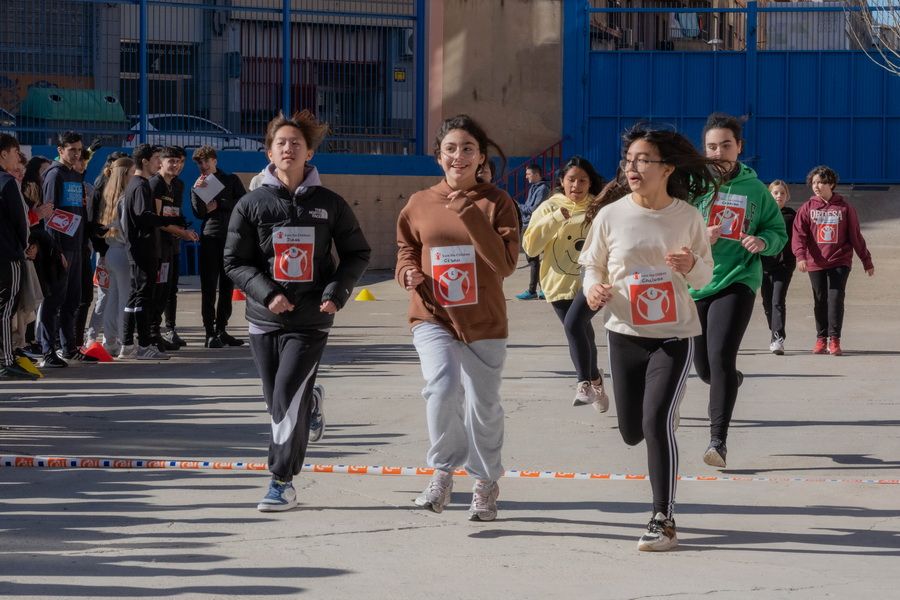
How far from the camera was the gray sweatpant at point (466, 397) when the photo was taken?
6574mm

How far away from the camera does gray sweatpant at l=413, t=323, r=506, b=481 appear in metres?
6.57

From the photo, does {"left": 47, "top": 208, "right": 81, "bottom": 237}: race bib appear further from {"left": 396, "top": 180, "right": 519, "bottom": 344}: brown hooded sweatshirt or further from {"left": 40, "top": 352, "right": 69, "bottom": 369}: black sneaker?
{"left": 396, "top": 180, "right": 519, "bottom": 344}: brown hooded sweatshirt

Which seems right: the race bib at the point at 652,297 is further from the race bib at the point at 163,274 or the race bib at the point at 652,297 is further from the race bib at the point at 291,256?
the race bib at the point at 163,274

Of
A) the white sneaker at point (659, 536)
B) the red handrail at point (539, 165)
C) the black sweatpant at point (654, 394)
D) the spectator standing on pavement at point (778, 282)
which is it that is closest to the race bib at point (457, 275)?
the black sweatpant at point (654, 394)

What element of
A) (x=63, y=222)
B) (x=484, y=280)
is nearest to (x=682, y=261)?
(x=484, y=280)

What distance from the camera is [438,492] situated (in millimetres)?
6645

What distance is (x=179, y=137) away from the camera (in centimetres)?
2392

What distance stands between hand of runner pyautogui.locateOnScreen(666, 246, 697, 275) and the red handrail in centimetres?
2052

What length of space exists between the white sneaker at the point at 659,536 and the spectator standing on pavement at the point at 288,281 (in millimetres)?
1692

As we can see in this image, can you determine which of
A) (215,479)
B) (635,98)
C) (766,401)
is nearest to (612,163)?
(635,98)

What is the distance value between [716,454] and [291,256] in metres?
2.64

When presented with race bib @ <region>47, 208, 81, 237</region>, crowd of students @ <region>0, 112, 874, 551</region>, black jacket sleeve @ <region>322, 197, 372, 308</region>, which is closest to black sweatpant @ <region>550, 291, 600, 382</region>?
crowd of students @ <region>0, 112, 874, 551</region>

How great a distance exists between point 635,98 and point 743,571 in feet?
74.8

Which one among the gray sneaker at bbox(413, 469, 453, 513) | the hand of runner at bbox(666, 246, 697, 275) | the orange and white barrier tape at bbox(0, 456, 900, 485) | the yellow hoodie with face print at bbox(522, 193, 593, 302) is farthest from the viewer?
the yellow hoodie with face print at bbox(522, 193, 593, 302)
